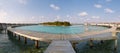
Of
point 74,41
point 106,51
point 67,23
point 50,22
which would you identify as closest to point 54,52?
point 74,41

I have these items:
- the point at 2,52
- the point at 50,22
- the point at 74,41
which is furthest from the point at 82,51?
the point at 50,22

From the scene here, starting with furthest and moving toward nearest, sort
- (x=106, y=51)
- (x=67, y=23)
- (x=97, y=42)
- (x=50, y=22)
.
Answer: (x=50, y=22) < (x=67, y=23) < (x=97, y=42) < (x=106, y=51)

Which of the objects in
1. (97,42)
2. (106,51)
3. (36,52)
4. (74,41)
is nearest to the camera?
(74,41)

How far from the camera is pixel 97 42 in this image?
1246 inches

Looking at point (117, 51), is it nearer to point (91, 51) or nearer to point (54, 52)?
point (91, 51)

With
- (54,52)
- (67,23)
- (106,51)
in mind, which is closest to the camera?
(54,52)

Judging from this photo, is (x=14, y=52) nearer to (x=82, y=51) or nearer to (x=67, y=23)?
(x=82, y=51)

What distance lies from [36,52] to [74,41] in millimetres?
5676

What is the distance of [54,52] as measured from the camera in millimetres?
12375

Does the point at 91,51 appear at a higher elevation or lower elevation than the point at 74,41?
lower

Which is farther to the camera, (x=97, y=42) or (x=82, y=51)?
(x=97, y=42)

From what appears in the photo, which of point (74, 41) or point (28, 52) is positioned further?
point (28, 52)

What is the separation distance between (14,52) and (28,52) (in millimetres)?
2007

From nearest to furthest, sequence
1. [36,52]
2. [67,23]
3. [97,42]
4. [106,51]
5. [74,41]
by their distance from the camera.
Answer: [74,41] < [36,52] < [106,51] < [97,42] < [67,23]
